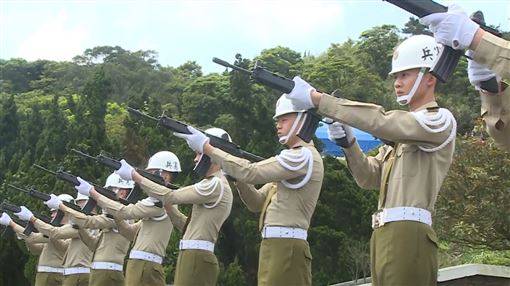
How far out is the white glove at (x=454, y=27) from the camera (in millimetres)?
3771

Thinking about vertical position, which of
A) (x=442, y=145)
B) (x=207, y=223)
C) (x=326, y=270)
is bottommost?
(x=326, y=270)

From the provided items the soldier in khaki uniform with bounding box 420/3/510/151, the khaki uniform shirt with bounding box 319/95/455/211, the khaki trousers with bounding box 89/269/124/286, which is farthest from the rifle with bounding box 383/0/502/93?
the khaki trousers with bounding box 89/269/124/286

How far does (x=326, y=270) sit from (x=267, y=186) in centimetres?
652

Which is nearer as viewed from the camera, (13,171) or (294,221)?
(294,221)

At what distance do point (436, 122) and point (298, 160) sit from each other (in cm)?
179

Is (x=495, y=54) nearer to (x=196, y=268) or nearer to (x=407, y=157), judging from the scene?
(x=407, y=157)

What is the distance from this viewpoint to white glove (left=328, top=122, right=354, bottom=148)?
5.23m

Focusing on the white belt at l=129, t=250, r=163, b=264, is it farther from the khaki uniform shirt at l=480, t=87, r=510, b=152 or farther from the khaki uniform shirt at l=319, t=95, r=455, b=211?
the khaki uniform shirt at l=480, t=87, r=510, b=152

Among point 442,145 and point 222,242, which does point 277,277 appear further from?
point 222,242

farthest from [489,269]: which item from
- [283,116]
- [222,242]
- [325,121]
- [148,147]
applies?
[148,147]

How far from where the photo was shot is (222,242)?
49.1 feet

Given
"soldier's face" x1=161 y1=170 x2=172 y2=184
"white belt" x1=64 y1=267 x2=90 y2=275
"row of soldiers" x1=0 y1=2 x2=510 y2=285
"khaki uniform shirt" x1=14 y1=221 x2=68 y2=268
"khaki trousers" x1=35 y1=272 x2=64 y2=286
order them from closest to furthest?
"row of soldiers" x1=0 y1=2 x2=510 y2=285
"soldier's face" x1=161 y1=170 x2=172 y2=184
"white belt" x1=64 y1=267 x2=90 y2=275
"khaki trousers" x1=35 y1=272 x2=64 y2=286
"khaki uniform shirt" x1=14 y1=221 x2=68 y2=268

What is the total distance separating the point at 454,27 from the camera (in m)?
3.78

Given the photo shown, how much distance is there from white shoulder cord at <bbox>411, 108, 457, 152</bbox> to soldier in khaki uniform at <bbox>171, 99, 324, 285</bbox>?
5.23ft
